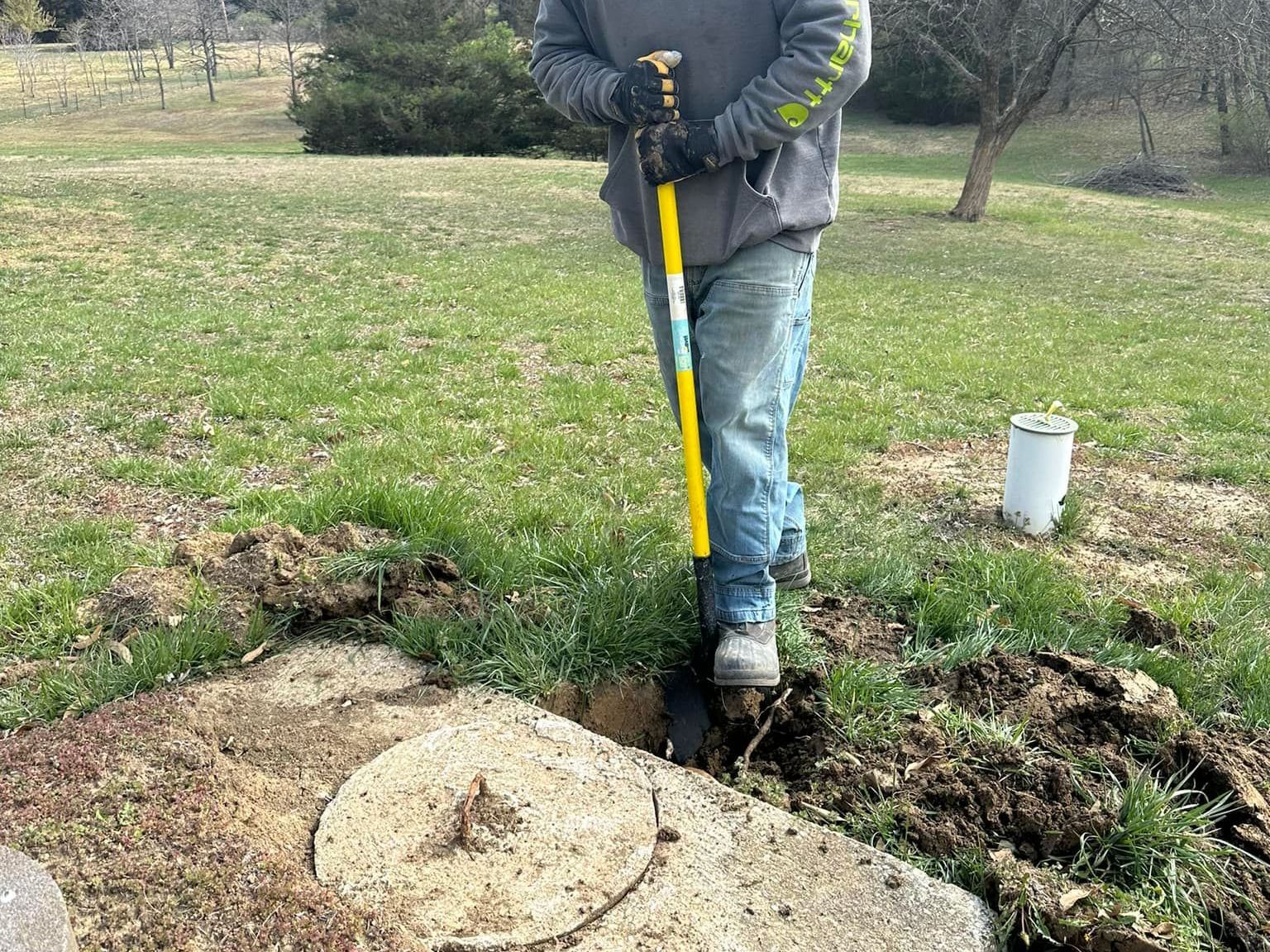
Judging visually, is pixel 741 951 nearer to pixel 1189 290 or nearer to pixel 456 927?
pixel 456 927

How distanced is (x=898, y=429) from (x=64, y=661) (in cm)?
506

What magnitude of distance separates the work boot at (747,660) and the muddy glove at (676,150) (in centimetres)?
130

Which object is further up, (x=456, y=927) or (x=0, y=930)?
(x=0, y=930)

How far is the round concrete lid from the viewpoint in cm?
467

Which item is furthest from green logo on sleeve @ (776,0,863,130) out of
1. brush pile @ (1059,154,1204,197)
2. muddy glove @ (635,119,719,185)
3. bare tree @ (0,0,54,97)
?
bare tree @ (0,0,54,97)

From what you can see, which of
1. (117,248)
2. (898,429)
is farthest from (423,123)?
(898,429)

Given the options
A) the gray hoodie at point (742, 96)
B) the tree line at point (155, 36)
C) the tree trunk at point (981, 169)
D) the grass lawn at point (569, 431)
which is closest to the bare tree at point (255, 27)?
the tree line at point (155, 36)

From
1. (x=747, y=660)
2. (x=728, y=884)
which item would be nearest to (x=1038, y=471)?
(x=747, y=660)

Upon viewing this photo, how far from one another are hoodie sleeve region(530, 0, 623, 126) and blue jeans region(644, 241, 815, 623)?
1.67ft

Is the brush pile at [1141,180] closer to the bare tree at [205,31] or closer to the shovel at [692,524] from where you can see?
the shovel at [692,524]

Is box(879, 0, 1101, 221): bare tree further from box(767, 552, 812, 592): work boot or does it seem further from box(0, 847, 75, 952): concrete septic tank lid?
box(0, 847, 75, 952): concrete septic tank lid

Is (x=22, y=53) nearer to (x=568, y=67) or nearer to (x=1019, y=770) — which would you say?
(x=568, y=67)

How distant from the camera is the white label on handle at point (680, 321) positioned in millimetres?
2889

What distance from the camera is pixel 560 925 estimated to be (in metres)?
2.06
